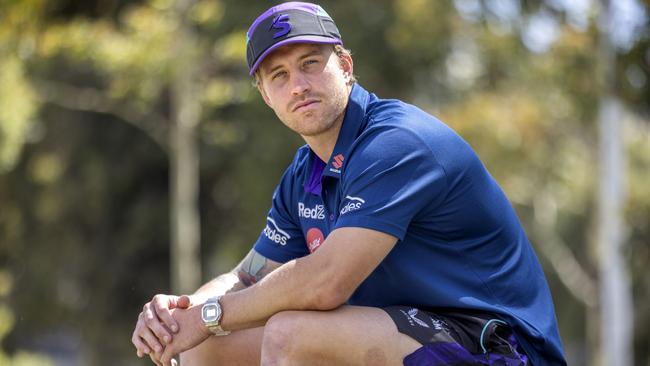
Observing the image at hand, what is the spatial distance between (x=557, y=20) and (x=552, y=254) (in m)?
6.01

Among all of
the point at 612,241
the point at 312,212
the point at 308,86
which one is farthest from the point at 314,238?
the point at 612,241

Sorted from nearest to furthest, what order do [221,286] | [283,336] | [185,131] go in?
1. [283,336]
2. [221,286]
3. [185,131]

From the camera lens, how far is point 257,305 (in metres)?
3.85

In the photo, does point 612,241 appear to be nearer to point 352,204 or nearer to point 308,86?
point 308,86

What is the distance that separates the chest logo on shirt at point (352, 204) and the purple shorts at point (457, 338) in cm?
35

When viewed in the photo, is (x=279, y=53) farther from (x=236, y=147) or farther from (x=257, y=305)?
(x=236, y=147)

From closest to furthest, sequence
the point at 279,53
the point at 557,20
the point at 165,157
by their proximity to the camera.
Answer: the point at 279,53 → the point at 557,20 → the point at 165,157

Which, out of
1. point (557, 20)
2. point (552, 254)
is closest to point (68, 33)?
point (557, 20)

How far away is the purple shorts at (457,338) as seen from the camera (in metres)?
3.73

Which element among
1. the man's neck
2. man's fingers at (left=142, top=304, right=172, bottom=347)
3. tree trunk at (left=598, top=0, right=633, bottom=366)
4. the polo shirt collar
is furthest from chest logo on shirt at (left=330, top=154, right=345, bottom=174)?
tree trunk at (left=598, top=0, right=633, bottom=366)

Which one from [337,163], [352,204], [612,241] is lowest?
[612,241]

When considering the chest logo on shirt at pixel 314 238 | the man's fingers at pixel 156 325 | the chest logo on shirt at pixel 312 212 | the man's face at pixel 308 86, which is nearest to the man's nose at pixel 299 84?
the man's face at pixel 308 86

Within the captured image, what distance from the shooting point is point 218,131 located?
1789cm

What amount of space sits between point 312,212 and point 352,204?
0.52 metres
